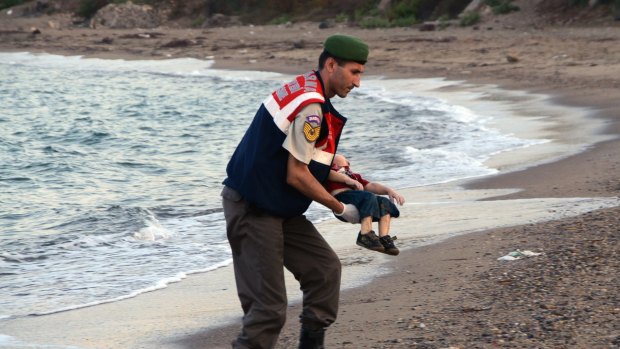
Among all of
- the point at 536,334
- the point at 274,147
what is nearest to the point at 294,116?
the point at 274,147

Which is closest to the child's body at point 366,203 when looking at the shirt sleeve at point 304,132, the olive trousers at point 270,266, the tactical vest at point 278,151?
the tactical vest at point 278,151

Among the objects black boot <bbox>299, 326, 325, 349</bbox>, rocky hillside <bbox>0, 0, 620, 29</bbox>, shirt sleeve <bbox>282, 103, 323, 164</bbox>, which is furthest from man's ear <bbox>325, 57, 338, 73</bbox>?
rocky hillside <bbox>0, 0, 620, 29</bbox>

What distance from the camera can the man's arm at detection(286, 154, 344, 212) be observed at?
4648 millimetres

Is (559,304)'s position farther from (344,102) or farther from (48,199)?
(344,102)

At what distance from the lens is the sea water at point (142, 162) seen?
8.62m

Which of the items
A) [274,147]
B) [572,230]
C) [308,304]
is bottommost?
[572,230]

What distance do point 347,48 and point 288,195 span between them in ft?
2.17

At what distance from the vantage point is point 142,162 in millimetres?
17422

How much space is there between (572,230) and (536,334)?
2.47 m

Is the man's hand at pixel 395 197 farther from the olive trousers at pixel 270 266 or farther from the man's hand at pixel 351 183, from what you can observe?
the olive trousers at pixel 270 266

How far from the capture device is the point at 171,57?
35.7 metres

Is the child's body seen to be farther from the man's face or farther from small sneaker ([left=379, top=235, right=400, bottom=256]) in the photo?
the man's face

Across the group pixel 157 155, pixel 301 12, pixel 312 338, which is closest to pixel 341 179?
pixel 312 338

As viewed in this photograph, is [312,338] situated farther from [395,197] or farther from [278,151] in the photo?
[278,151]
